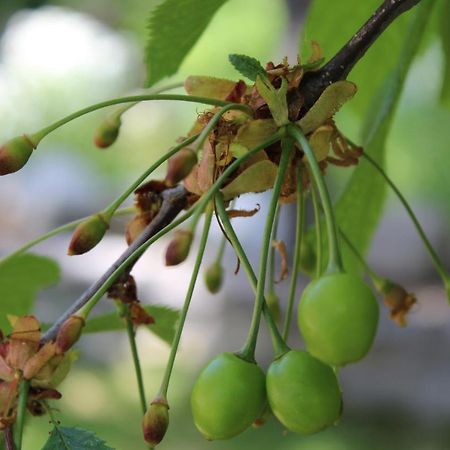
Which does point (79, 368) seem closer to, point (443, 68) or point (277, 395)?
point (443, 68)

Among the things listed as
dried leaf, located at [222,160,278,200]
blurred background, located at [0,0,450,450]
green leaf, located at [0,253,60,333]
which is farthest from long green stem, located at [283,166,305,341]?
blurred background, located at [0,0,450,450]

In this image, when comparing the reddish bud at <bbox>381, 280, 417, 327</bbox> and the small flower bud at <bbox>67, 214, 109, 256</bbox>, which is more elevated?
the small flower bud at <bbox>67, 214, 109, 256</bbox>

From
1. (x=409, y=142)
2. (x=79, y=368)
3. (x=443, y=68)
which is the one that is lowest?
(x=443, y=68)

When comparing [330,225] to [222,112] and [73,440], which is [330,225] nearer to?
[222,112]

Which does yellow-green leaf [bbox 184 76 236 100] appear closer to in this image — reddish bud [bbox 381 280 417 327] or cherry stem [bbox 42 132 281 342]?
cherry stem [bbox 42 132 281 342]

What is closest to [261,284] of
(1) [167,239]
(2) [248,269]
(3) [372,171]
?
(2) [248,269]

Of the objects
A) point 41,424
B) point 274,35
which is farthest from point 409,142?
point 41,424

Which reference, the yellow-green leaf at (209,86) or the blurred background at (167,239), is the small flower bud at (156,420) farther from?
the blurred background at (167,239)
